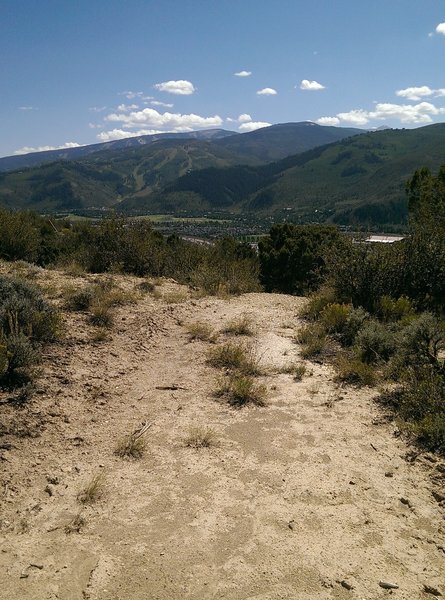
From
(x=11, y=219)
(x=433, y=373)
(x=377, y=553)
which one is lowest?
(x=377, y=553)

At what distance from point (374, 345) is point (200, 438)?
145 inches

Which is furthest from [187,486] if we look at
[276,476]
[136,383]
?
[136,383]

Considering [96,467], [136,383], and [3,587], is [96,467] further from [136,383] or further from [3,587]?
[136,383]

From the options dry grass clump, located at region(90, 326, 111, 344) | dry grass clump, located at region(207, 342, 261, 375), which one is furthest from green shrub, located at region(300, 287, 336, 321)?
dry grass clump, located at region(90, 326, 111, 344)

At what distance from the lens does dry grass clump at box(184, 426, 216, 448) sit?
480 cm

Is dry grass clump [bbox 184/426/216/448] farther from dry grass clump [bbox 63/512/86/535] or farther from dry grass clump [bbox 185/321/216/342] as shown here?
dry grass clump [bbox 185/321/216/342]

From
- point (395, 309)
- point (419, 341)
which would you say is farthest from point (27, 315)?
point (395, 309)

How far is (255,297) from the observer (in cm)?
1184

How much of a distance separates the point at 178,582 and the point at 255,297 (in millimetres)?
9107

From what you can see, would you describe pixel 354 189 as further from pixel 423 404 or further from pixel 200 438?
pixel 200 438

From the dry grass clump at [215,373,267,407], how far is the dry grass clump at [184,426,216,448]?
0.88 m

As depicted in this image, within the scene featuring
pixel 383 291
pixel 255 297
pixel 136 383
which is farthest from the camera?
pixel 255 297

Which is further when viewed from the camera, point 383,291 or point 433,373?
point 383,291

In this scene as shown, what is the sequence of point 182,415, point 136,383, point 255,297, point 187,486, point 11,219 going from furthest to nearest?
point 11,219, point 255,297, point 136,383, point 182,415, point 187,486
